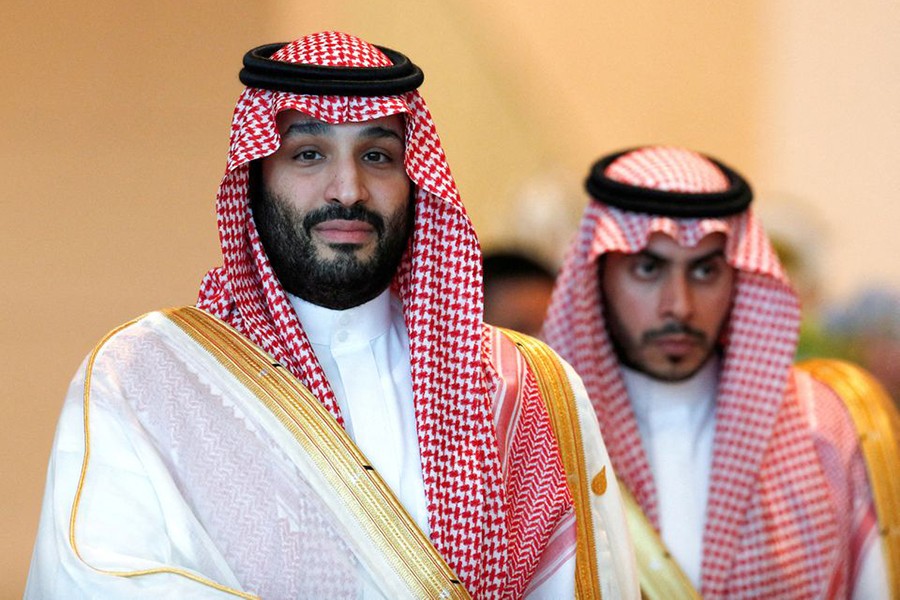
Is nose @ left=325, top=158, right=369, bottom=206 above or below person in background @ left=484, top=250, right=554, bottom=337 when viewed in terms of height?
above

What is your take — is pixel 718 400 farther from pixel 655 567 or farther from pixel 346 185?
pixel 346 185

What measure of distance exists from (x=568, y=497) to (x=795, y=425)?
1256 mm

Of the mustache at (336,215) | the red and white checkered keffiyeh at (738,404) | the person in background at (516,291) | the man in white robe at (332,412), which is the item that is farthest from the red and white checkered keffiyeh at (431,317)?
the person in background at (516,291)

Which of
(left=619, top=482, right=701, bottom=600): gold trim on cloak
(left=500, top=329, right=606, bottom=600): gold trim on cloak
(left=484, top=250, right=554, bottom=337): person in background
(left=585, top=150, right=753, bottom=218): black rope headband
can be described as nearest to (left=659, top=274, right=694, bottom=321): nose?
(left=585, top=150, right=753, bottom=218): black rope headband

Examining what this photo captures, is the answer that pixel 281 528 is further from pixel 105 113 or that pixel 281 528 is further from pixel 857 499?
pixel 105 113

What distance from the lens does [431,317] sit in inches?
121

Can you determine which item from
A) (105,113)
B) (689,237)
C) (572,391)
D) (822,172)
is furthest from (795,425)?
(822,172)

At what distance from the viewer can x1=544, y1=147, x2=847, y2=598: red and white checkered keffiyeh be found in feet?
12.8

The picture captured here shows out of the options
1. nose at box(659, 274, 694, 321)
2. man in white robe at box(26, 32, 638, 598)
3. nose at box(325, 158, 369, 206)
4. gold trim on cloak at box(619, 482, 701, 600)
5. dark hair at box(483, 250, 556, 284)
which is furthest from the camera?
dark hair at box(483, 250, 556, 284)

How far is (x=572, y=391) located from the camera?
320cm

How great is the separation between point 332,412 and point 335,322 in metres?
0.22

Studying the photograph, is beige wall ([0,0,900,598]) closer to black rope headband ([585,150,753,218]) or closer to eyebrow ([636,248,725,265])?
black rope headband ([585,150,753,218])

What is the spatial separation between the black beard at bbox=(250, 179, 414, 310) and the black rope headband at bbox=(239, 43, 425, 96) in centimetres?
21

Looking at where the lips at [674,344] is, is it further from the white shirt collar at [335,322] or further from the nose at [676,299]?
the white shirt collar at [335,322]
